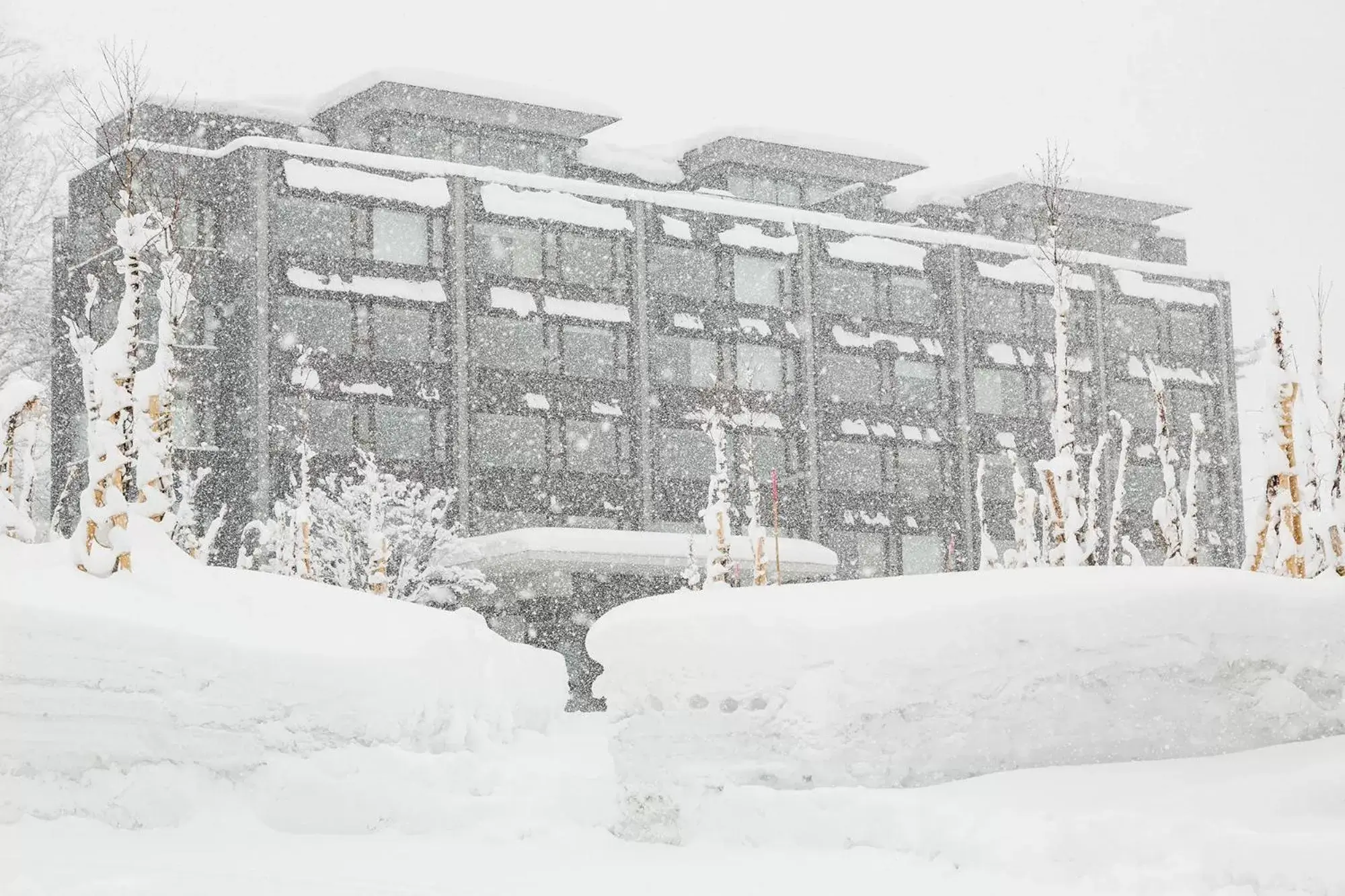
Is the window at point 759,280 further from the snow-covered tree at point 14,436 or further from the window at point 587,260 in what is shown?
the snow-covered tree at point 14,436

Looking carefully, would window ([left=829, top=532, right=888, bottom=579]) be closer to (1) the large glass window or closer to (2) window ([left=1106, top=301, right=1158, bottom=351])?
(1) the large glass window

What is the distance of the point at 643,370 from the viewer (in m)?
45.4

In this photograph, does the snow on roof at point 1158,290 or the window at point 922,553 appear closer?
the window at point 922,553

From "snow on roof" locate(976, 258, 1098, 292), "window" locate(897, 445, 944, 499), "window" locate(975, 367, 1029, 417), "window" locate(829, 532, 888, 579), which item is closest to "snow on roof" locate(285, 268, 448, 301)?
"window" locate(829, 532, 888, 579)

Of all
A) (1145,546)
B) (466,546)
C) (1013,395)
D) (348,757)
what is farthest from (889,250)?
(348,757)

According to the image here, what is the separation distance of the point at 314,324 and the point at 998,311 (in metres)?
24.2

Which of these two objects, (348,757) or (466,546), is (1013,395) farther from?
(348,757)

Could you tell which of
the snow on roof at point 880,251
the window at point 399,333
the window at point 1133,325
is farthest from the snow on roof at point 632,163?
the window at point 1133,325

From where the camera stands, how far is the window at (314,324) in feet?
133

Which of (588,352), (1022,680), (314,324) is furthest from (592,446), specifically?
(1022,680)

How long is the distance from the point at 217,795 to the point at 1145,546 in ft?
162

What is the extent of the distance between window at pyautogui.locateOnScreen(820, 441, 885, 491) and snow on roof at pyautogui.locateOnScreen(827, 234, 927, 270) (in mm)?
6123

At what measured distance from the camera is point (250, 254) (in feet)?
134

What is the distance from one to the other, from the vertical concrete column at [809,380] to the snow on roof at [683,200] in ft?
3.49
